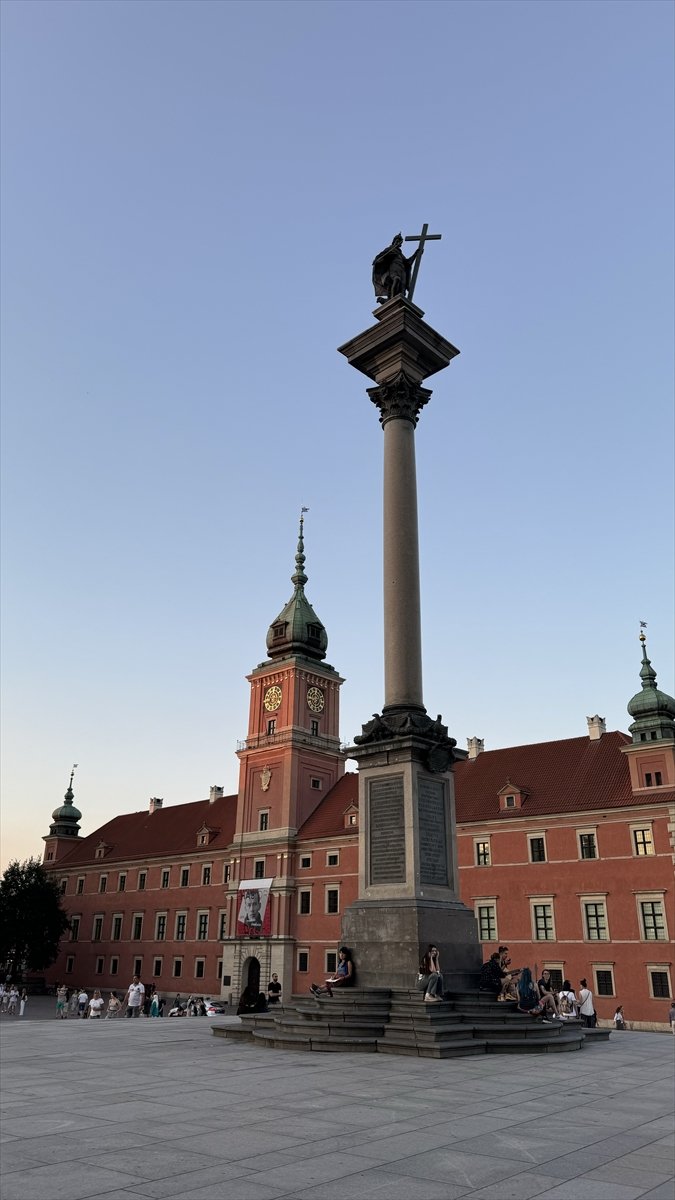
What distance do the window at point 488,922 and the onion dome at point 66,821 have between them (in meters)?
54.5

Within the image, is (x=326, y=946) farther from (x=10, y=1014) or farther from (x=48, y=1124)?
(x=48, y=1124)

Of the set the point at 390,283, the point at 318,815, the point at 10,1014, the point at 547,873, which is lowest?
the point at 10,1014

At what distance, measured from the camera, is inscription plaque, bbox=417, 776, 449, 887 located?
16922 millimetres

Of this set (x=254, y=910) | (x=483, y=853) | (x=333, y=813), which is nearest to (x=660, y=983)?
(x=483, y=853)

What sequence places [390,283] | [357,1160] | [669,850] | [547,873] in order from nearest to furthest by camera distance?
[357,1160] < [390,283] < [669,850] < [547,873]

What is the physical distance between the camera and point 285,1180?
19.1ft

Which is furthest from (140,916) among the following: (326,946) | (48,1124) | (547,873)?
(48,1124)

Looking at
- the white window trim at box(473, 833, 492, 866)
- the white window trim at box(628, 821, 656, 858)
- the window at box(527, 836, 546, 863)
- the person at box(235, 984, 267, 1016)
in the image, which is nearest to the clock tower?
the white window trim at box(473, 833, 492, 866)

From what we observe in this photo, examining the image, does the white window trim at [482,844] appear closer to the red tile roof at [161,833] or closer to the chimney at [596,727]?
the chimney at [596,727]

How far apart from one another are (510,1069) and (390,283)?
17.8 metres

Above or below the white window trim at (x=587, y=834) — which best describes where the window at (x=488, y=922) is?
below

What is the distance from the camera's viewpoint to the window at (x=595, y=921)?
44562 millimetres

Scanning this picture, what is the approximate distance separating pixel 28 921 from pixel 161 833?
1305 cm

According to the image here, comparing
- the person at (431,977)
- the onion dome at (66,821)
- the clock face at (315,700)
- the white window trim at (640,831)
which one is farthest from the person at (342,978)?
the onion dome at (66,821)
